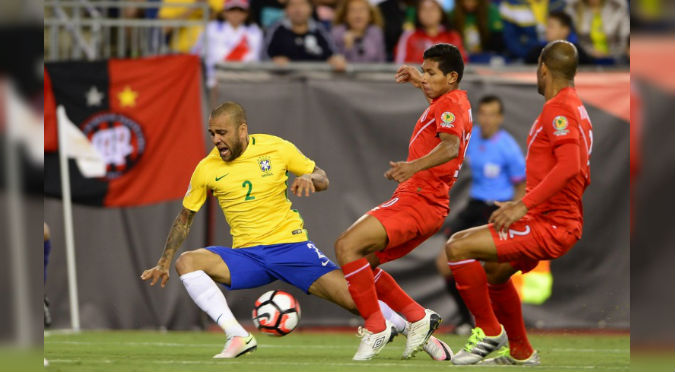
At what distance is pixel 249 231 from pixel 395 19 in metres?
5.65

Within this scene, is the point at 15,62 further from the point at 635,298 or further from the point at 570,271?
the point at 570,271

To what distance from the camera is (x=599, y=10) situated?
1319 cm

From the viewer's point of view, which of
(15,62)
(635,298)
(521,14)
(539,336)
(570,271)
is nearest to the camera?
(15,62)

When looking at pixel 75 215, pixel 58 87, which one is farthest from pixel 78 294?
pixel 58 87

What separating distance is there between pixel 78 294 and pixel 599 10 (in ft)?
24.3

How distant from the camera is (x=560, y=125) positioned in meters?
6.49

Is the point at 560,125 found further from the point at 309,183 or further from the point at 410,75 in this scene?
the point at 309,183

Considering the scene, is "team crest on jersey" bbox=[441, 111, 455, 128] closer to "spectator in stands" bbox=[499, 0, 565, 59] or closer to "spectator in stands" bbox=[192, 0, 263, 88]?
"spectator in stands" bbox=[192, 0, 263, 88]

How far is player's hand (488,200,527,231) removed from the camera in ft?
20.9

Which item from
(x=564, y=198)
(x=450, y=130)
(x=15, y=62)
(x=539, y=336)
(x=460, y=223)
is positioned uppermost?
(x=15, y=62)

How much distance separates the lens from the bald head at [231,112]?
7.52m

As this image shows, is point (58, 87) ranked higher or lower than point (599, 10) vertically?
lower

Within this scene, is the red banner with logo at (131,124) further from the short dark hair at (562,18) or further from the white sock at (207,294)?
the short dark hair at (562,18)

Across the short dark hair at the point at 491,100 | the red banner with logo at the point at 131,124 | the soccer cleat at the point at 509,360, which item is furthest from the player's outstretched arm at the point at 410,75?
the red banner with logo at the point at 131,124
